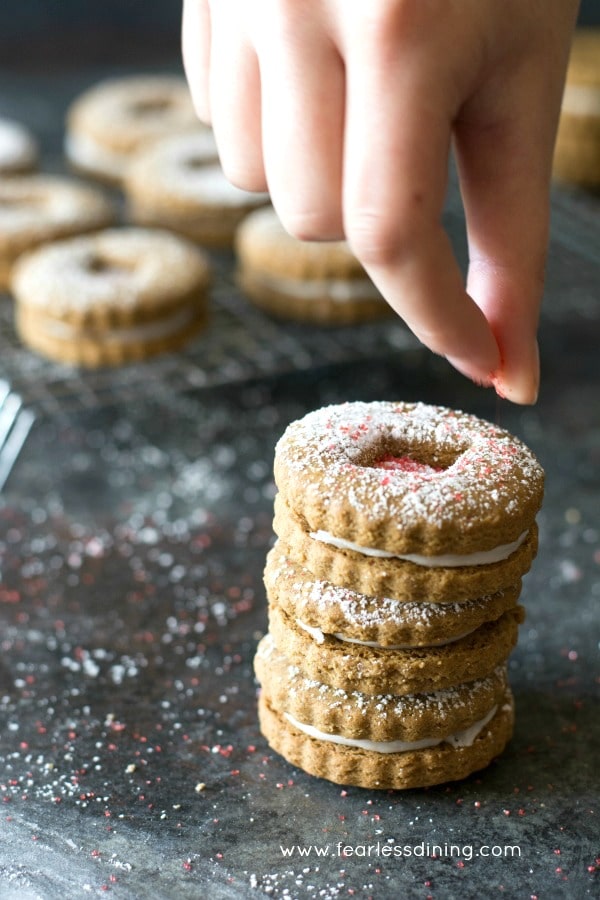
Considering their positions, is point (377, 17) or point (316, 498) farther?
point (316, 498)

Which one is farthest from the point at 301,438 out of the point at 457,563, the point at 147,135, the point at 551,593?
the point at 147,135

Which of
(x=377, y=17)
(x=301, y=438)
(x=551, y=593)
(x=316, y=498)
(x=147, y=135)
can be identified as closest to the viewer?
(x=377, y=17)

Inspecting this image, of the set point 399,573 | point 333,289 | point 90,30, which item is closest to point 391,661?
point 399,573

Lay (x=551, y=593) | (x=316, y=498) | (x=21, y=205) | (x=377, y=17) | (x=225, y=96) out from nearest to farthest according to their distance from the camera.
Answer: (x=377, y=17) → (x=225, y=96) → (x=316, y=498) → (x=551, y=593) → (x=21, y=205)

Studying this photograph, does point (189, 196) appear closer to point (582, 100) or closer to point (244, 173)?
point (582, 100)

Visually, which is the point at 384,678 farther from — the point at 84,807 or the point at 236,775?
the point at 84,807

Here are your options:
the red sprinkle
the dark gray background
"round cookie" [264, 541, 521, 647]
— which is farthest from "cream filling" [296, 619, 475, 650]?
the dark gray background

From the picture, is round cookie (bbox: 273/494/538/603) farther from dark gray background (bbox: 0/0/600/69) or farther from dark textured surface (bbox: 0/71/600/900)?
dark gray background (bbox: 0/0/600/69)
